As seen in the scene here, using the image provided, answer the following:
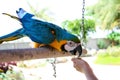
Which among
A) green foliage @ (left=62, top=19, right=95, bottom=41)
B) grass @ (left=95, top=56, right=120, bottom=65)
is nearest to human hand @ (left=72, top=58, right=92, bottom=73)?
grass @ (left=95, top=56, right=120, bottom=65)

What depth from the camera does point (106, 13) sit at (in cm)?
832

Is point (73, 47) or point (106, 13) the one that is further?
point (106, 13)

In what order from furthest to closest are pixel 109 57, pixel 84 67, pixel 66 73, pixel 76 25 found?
1. pixel 76 25
2. pixel 109 57
3. pixel 66 73
4. pixel 84 67

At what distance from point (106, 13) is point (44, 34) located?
7.65 m

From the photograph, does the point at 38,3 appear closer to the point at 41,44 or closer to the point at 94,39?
the point at 94,39

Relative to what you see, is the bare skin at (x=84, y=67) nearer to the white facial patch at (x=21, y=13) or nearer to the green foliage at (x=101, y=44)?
the white facial patch at (x=21, y=13)

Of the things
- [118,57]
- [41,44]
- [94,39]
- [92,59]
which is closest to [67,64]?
[92,59]

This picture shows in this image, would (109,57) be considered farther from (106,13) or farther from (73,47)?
(73,47)

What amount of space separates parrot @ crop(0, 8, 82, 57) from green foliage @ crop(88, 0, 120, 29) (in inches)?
287

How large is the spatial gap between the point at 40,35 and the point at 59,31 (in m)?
0.05

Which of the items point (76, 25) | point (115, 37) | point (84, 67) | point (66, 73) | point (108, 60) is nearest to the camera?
point (84, 67)

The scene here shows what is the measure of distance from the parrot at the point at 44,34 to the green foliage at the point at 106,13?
7297mm

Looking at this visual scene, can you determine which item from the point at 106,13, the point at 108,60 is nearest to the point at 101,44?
the point at 106,13

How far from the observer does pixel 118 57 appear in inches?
277
